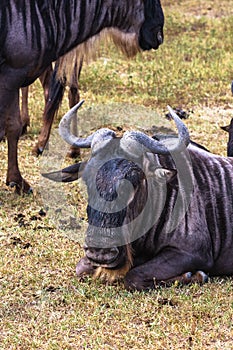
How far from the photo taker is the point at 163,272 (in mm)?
4922

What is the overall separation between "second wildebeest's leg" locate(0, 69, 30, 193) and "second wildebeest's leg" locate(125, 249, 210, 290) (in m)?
2.00

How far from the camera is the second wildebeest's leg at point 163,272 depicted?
489 cm

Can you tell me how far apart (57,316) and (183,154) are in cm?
137

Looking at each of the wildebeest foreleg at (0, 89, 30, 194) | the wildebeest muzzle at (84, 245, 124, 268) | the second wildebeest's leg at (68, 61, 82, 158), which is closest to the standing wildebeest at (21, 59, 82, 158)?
the second wildebeest's leg at (68, 61, 82, 158)

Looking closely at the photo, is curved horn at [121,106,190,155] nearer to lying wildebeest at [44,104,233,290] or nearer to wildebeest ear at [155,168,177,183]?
lying wildebeest at [44,104,233,290]

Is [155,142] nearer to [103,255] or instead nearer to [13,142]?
[103,255]

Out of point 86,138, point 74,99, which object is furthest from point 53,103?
point 86,138

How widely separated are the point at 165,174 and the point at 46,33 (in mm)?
1922

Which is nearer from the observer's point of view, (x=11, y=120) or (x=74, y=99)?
(x=11, y=120)

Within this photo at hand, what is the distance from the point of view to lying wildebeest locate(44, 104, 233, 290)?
467cm

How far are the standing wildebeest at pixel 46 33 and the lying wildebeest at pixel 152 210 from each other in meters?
1.08

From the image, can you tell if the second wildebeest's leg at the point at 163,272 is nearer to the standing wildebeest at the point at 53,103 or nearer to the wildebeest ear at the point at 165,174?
the wildebeest ear at the point at 165,174

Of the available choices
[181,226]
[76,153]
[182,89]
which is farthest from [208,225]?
[182,89]

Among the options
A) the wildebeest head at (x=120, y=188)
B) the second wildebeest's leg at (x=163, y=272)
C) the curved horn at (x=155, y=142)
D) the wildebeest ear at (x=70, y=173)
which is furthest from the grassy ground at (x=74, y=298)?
the curved horn at (x=155, y=142)
